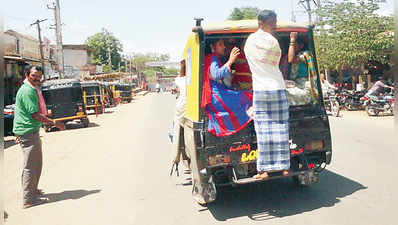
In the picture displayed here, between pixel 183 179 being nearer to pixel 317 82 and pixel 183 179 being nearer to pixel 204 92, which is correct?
pixel 204 92

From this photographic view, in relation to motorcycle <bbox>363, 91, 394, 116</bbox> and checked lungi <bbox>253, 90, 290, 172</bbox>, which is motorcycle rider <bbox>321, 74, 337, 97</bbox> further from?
checked lungi <bbox>253, 90, 290, 172</bbox>

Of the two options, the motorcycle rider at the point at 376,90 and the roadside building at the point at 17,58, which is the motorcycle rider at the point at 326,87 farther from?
the roadside building at the point at 17,58

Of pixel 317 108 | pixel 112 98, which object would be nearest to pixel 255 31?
pixel 317 108

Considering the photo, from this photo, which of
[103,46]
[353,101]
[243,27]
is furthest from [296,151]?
[103,46]

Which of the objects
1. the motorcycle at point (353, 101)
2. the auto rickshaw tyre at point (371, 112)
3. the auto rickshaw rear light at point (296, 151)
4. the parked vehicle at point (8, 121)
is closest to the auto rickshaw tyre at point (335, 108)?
the auto rickshaw tyre at point (371, 112)

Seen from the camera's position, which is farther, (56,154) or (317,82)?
(56,154)

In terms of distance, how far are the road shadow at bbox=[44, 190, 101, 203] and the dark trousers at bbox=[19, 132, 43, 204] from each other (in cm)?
34

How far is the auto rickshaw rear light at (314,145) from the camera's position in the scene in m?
4.34

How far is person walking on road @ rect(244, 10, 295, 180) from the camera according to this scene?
13.1 feet

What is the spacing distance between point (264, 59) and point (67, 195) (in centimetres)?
371

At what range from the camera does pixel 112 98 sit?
27.8 meters

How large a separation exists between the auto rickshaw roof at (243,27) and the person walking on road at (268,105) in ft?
0.51

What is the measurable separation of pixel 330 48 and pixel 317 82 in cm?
1421

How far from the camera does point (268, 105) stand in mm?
4012
